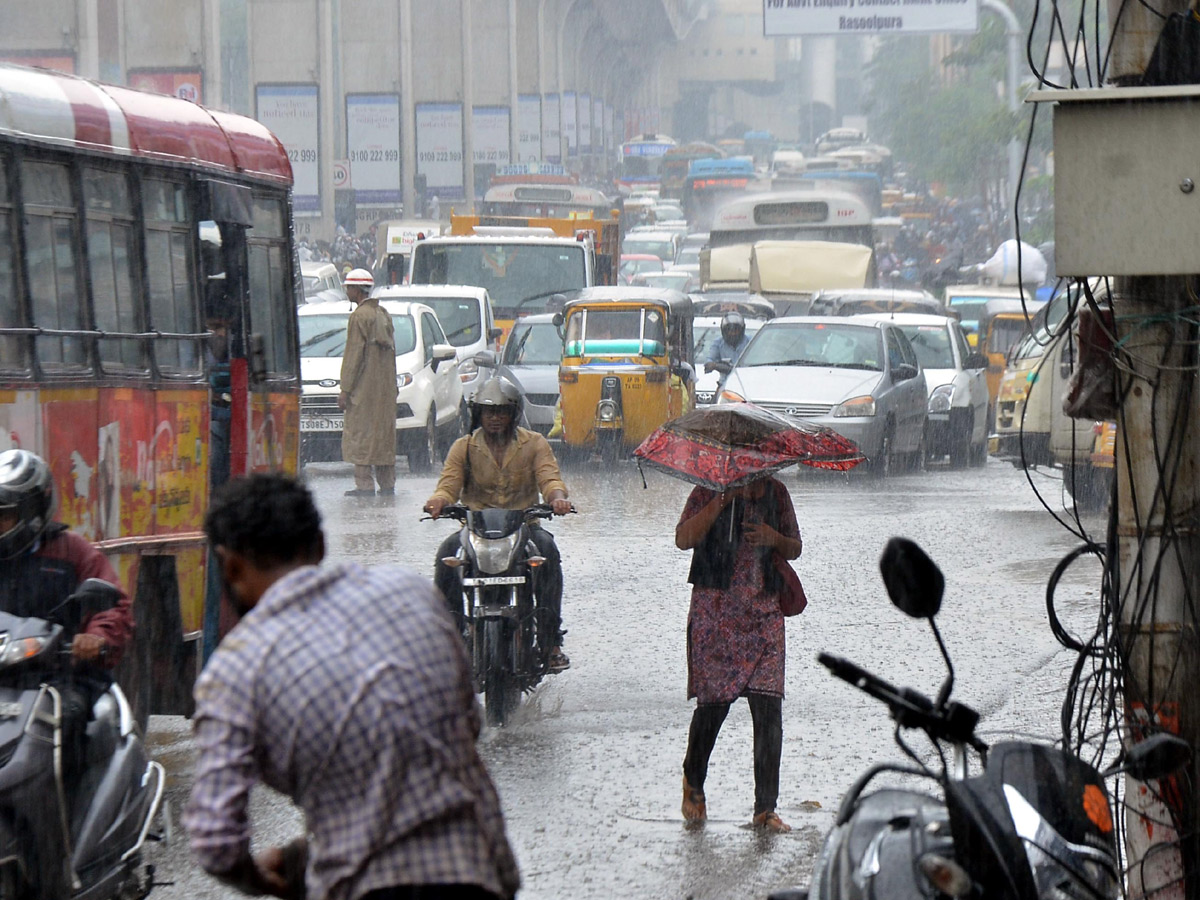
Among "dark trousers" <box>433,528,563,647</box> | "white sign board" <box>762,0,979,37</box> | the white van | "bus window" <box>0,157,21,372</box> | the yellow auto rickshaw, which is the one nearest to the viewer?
"bus window" <box>0,157,21,372</box>

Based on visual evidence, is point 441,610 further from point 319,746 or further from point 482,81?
point 482,81

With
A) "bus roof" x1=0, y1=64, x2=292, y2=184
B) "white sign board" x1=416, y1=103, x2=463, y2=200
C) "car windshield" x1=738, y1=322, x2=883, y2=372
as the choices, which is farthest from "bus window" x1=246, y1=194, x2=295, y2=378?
"white sign board" x1=416, y1=103, x2=463, y2=200

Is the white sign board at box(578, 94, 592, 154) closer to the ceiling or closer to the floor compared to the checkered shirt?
closer to the ceiling

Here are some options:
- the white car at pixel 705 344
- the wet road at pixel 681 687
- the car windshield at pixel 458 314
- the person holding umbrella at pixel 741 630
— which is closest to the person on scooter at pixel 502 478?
the wet road at pixel 681 687

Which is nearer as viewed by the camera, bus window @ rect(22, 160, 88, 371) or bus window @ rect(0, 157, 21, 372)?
bus window @ rect(0, 157, 21, 372)

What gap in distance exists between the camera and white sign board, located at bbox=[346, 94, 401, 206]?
165ft

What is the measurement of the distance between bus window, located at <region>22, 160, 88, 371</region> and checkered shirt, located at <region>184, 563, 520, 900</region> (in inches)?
175

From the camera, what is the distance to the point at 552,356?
2155 cm

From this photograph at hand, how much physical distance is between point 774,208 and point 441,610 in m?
31.6

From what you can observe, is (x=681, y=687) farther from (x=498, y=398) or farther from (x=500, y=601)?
(x=498, y=398)

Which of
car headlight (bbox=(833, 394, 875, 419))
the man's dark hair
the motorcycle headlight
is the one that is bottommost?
car headlight (bbox=(833, 394, 875, 419))

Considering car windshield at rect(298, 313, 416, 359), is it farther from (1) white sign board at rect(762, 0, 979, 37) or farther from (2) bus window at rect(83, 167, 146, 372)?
(1) white sign board at rect(762, 0, 979, 37)

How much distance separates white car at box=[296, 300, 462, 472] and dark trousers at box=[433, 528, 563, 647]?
1022 centimetres

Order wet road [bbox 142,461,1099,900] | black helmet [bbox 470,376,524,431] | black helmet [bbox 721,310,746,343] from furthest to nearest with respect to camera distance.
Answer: black helmet [bbox 721,310,746,343] < black helmet [bbox 470,376,524,431] < wet road [bbox 142,461,1099,900]
